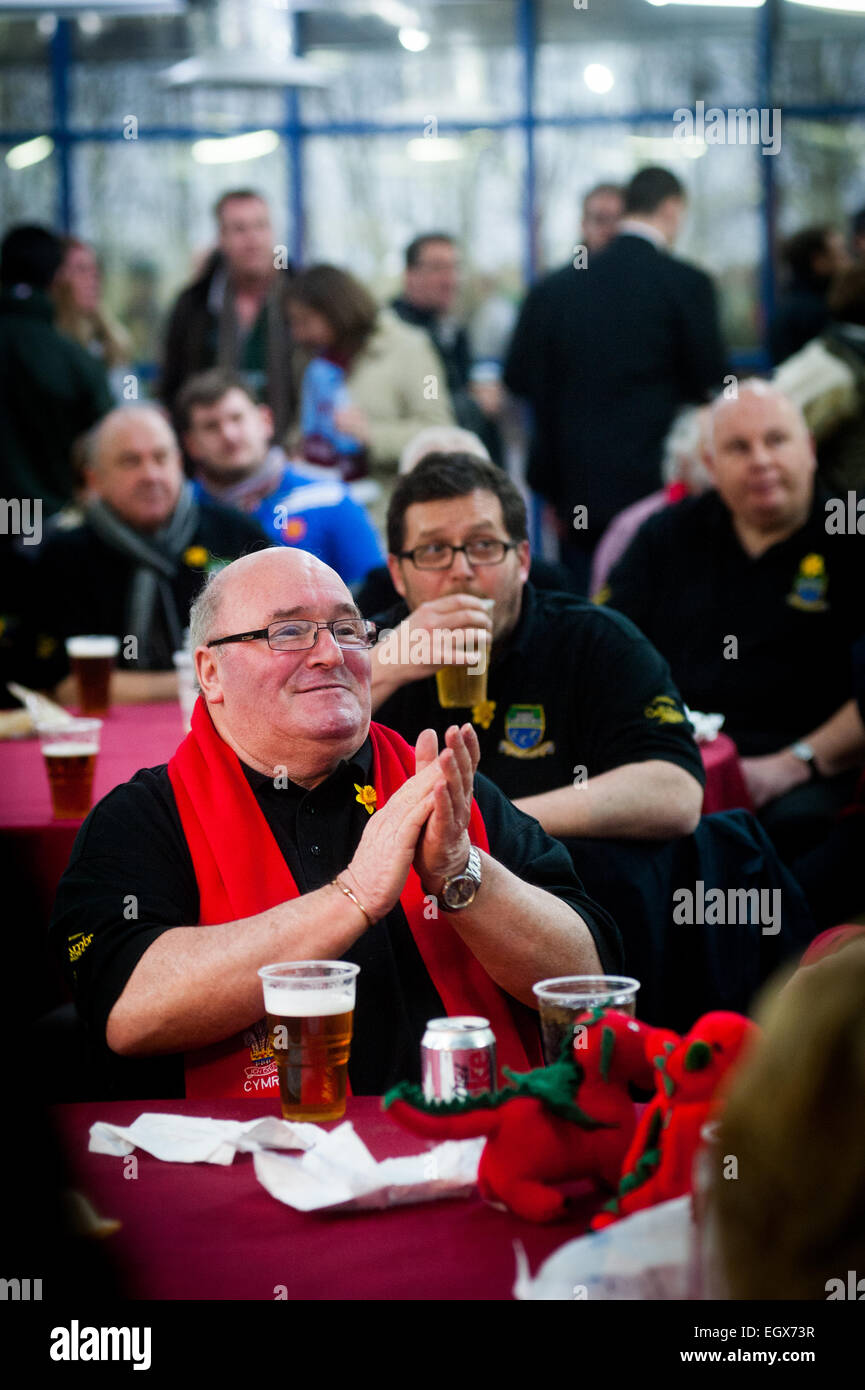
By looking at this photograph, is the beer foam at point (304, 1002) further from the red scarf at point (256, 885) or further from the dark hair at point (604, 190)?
the dark hair at point (604, 190)

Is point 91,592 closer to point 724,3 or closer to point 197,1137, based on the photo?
point 197,1137

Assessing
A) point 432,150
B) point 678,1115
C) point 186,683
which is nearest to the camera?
point 678,1115

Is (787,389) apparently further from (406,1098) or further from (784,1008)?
(784,1008)

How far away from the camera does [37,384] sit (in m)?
6.25

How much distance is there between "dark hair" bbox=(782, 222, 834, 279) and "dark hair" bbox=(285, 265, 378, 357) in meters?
2.15

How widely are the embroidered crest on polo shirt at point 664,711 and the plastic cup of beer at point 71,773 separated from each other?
962 millimetres

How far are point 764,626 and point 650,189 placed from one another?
2497mm

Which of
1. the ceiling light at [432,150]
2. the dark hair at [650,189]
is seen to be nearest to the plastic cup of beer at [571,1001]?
the dark hair at [650,189]

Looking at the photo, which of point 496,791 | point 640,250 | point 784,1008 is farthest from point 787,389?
point 784,1008

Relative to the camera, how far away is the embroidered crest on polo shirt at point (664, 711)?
2.86 metres

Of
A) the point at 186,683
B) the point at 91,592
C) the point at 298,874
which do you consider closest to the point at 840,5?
the point at 91,592

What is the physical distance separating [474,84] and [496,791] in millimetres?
7426

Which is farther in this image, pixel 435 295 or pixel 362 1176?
pixel 435 295
